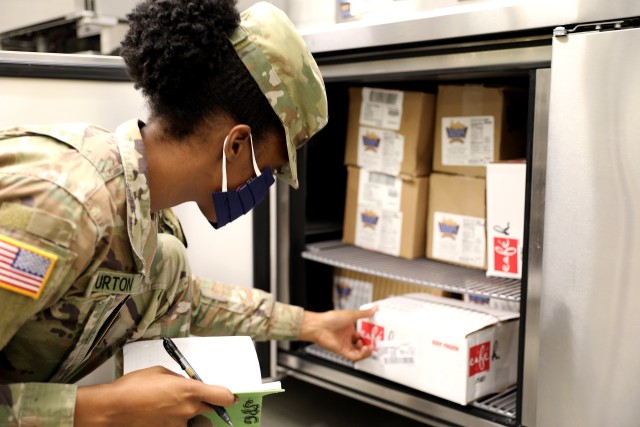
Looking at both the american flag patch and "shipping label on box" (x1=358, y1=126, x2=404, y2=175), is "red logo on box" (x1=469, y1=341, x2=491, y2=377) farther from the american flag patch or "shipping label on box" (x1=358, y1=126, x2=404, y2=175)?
the american flag patch

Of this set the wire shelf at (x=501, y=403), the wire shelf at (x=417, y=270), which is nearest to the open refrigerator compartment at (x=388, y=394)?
the wire shelf at (x=501, y=403)

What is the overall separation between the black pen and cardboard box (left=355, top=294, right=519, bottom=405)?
1.66ft

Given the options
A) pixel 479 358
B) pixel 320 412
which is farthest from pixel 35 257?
pixel 320 412

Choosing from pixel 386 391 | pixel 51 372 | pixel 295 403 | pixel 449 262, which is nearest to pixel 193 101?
pixel 51 372

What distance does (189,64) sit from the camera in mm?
916

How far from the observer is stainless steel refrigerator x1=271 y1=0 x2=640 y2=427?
105cm

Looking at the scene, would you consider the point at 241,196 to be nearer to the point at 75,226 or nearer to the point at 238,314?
the point at 75,226

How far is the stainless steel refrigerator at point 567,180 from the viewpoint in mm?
1049

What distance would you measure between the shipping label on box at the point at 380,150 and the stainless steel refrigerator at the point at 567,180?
0.34 meters

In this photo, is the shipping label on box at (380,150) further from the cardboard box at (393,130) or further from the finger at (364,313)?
the finger at (364,313)

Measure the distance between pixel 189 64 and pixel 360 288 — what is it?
3.67 feet

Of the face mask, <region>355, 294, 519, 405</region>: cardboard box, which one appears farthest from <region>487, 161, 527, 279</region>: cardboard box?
the face mask

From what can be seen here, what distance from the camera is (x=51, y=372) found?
3.51ft

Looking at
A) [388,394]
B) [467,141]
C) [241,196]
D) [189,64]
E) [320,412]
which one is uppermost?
[189,64]
